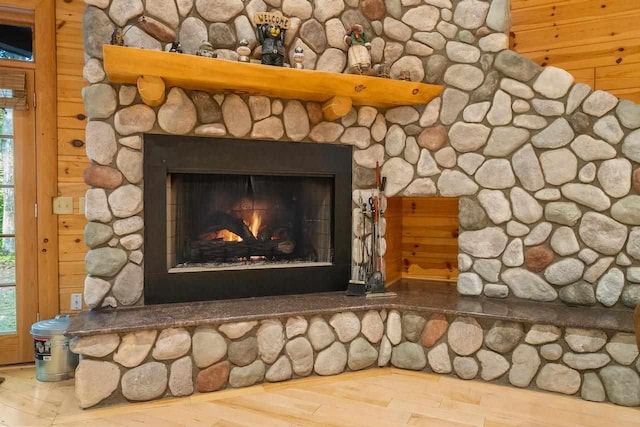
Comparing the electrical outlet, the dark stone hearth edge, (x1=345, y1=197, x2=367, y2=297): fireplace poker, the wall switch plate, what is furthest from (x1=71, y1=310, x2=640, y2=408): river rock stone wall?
the wall switch plate

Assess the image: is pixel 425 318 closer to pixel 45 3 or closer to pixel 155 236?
pixel 155 236

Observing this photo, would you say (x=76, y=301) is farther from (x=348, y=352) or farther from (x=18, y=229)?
(x=348, y=352)

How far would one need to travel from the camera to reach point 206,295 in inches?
104

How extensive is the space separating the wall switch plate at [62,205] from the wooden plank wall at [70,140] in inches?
1.1

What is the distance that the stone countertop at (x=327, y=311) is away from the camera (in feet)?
7.31

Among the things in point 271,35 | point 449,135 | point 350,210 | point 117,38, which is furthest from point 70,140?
point 449,135

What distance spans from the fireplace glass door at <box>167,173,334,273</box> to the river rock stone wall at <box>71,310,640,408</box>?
1.66ft

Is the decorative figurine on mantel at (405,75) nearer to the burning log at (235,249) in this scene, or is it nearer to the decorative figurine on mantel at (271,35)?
the decorative figurine on mantel at (271,35)

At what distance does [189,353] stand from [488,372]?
1.68m

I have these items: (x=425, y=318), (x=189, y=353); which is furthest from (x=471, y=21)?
(x=189, y=353)

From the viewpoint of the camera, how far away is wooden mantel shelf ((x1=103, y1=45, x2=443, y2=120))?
2.25 m

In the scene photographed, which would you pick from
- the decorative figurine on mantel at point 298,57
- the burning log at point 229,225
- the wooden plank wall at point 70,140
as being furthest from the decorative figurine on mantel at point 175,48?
the burning log at point 229,225

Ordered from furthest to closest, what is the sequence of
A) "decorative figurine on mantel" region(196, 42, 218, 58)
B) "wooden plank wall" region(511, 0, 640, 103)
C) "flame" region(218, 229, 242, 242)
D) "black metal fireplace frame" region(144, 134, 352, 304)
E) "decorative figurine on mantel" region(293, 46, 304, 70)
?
"wooden plank wall" region(511, 0, 640, 103) → "flame" region(218, 229, 242, 242) → "decorative figurine on mantel" region(293, 46, 304, 70) → "black metal fireplace frame" region(144, 134, 352, 304) → "decorative figurine on mantel" region(196, 42, 218, 58)

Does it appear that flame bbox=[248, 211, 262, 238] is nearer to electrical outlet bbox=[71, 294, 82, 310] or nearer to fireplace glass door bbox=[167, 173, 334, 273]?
fireplace glass door bbox=[167, 173, 334, 273]
